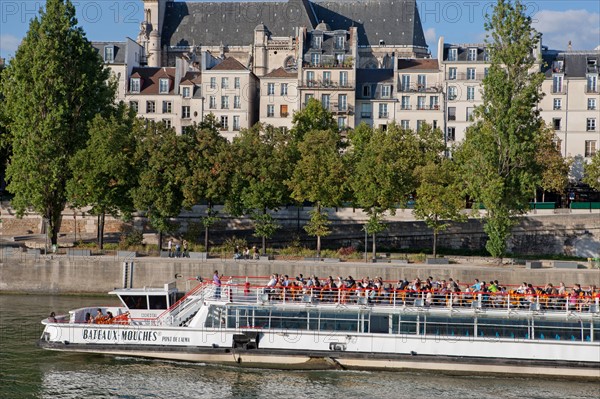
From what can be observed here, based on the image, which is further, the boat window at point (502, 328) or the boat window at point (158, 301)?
the boat window at point (158, 301)

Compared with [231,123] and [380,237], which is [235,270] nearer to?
[380,237]

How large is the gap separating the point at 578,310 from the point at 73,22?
37839mm

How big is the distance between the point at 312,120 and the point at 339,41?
15.4 meters

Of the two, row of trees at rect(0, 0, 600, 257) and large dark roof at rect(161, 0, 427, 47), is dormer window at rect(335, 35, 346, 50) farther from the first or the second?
row of trees at rect(0, 0, 600, 257)

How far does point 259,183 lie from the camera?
190ft

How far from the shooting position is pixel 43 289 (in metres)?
52.7

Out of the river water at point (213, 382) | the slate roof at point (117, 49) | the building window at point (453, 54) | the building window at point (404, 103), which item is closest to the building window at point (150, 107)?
the slate roof at point (117, 49)

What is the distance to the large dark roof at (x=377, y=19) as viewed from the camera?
105 meters

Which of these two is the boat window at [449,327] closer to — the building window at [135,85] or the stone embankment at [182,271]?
the stone embankment at [182,271]

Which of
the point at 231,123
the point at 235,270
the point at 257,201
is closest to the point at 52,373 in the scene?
the point at 235,270

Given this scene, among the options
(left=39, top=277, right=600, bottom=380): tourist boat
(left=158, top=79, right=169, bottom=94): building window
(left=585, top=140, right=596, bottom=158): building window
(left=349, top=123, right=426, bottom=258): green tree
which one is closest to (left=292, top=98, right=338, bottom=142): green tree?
(left=349, top=123, right=426, bottom=258): green tree

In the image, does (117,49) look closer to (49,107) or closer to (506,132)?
(49,107)

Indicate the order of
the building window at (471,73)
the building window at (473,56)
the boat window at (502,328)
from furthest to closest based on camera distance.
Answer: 1. the building window at (473,56)
2. the building window at (471,73)
3. the boat window at (502,328)

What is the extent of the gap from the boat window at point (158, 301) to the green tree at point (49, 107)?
21.3 meters
